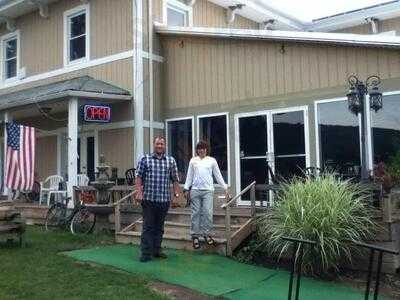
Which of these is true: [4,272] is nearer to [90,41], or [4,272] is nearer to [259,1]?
[90,41]

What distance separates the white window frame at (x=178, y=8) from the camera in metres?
13.8

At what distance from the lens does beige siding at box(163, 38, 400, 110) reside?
388 inches

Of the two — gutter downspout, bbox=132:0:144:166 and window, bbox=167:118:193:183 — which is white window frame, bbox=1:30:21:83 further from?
window, bbox=167:118:193:183

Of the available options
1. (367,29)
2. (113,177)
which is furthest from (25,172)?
(367,29)

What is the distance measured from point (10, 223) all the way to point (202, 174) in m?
3.41

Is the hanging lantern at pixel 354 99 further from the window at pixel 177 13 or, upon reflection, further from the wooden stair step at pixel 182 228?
the window at pixel 177 13

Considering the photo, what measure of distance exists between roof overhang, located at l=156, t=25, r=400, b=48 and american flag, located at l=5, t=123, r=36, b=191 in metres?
4.34

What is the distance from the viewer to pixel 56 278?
6.65 metres

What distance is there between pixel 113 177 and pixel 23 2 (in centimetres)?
652

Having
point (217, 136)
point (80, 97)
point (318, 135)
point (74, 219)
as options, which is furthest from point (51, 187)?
point (318, 135)

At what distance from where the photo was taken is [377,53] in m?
9.60

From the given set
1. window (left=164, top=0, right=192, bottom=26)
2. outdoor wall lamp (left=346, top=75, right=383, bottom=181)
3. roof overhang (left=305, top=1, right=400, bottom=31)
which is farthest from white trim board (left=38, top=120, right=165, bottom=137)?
roof overhang (left=305, top=1, right=400, bottom=31)

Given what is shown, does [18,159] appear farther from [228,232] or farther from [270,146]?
[228,232]

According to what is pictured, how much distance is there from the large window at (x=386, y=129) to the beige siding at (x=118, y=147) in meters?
6.01
